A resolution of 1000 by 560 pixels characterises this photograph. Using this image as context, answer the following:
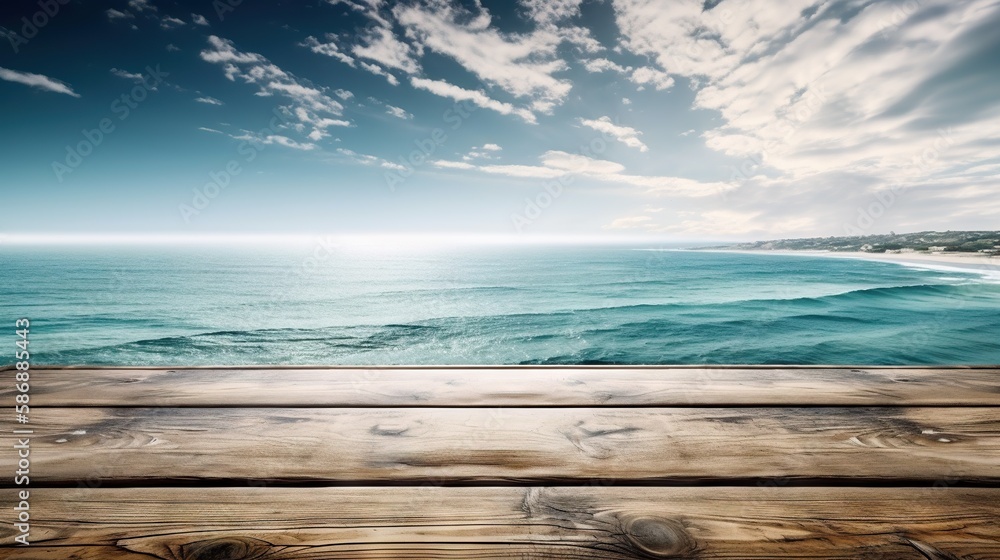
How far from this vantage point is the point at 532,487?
0.89 metres

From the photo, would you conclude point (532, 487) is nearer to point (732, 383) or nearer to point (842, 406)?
point (732, 383)

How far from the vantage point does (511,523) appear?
780 mm

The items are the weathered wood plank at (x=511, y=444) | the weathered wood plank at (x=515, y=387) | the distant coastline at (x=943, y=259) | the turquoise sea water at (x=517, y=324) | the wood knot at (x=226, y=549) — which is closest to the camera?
the wood knot at (x=226, y=549)

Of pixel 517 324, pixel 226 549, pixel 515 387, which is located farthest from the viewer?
pixel 517 324

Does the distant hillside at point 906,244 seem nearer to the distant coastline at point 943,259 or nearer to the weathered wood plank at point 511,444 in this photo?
the distant coastline at point 943,259

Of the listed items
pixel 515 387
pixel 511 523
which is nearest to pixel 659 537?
pixel 511 523

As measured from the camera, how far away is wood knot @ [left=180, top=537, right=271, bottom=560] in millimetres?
701

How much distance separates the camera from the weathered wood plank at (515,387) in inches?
51.1

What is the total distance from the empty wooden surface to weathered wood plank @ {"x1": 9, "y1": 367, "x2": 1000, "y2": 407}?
0.01 metres

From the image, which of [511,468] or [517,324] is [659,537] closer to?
[511,468]

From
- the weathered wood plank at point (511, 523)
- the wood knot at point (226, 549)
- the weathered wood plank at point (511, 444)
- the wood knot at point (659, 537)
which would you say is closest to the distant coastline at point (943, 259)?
the weathered wood plank at point (511, 444)

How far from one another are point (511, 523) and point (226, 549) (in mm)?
531

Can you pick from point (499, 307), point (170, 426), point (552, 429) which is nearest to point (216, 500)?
point (170, 426)

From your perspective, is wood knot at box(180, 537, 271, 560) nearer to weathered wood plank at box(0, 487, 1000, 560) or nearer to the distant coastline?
weathered wood plank at box(0, 487, 1000, 560)
